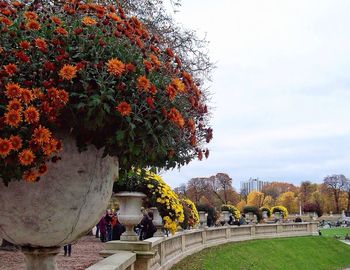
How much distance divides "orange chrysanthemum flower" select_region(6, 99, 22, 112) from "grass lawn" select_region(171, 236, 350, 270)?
36.8 feet

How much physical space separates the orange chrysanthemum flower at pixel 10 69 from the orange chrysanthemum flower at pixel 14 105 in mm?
190

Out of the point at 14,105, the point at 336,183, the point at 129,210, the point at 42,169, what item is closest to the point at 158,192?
the point at 129,210

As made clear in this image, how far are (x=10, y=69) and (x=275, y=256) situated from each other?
85.3 ft

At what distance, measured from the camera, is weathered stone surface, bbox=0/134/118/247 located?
3.05 metres

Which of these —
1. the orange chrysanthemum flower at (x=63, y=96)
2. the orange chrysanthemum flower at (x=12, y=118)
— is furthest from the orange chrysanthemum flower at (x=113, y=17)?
the orange chrysanthemum flower at (x=12, y=118)

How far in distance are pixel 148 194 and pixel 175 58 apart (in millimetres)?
5416

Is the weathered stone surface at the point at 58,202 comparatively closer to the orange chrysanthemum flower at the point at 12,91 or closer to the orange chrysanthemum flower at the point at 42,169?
the orange chrysanthemum flower at the point at 42,169

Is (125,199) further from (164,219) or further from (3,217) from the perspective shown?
Result: (3,217)

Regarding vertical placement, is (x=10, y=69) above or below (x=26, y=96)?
above

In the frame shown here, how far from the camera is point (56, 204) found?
121 inches

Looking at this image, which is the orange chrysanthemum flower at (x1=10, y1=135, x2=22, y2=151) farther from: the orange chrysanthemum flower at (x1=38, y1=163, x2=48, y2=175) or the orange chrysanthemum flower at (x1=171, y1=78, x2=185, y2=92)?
the orange chrysanthemum flower at (x1=171, y1=78, x2=185, y2=92)

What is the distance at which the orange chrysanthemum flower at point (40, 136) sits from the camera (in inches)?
110

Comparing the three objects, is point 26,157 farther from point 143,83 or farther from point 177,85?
point 177,85

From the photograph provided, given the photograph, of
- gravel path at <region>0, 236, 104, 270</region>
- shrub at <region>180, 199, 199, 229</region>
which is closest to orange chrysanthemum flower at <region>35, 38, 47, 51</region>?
gravel path at <region>0, 236, 104, 270</region>
